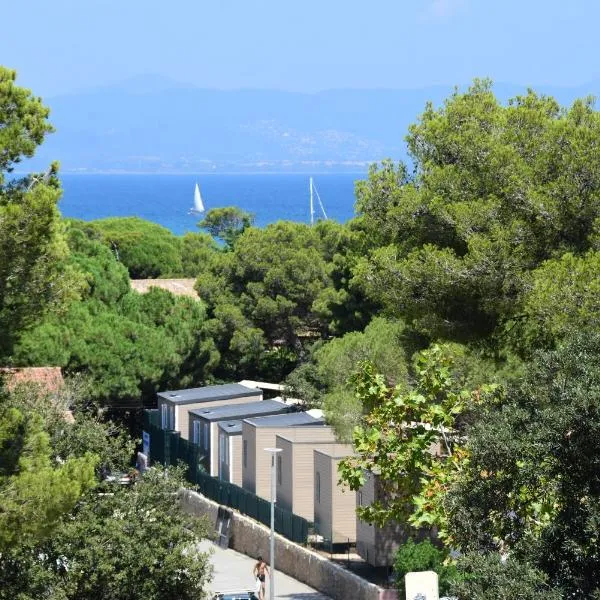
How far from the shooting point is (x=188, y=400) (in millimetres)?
39031

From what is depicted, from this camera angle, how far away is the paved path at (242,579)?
80.1 ft

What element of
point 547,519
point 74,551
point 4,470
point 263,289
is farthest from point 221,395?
point 547,519

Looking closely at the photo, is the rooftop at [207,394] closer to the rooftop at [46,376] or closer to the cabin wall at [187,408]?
the cabin wall at [187,408]

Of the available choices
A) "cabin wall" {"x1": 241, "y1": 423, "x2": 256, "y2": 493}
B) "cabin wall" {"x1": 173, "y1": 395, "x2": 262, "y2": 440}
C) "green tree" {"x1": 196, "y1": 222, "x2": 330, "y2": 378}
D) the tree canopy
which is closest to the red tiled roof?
"green tree" {"x1": 196, "y1": 222, "x2": 330, "y2": 378}

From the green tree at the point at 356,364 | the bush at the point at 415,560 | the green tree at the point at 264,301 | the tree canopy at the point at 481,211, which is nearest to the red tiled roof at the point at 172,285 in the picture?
the green tree at the point at 264,301

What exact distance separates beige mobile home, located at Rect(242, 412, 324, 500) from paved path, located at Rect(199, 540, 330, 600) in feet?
9.88

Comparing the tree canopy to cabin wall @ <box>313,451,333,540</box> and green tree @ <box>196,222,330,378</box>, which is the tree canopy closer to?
cabin wall @ <box>313,451,333,540</box>

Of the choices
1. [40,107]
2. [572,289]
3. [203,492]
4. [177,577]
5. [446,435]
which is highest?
[40,107]

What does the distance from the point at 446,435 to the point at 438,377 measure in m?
0.79

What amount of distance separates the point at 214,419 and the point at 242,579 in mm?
10322

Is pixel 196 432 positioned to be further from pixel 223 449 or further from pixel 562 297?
pixel 562 297

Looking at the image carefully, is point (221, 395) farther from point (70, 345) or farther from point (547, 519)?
point (547, 519)

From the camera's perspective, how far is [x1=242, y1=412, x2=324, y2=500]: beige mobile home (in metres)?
31.9

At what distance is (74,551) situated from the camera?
17609 mm
